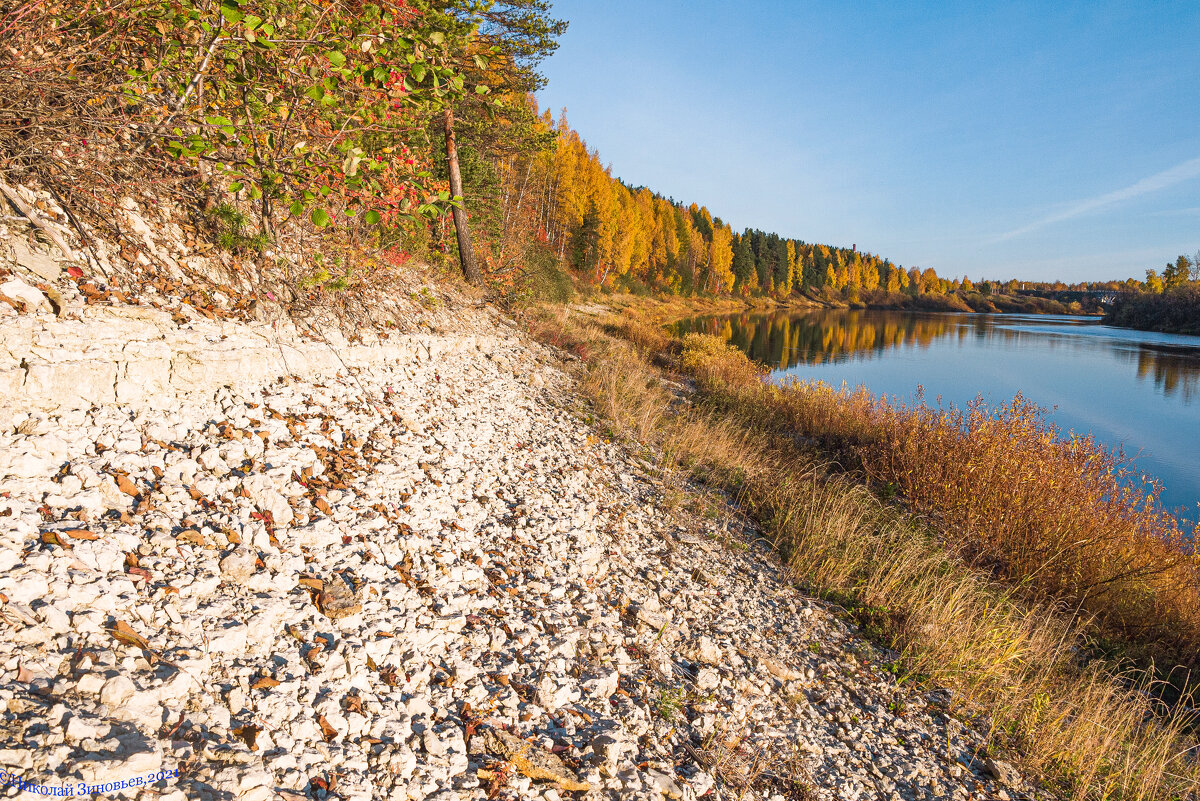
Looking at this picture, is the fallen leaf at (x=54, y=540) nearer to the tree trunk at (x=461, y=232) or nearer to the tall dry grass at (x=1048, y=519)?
the tall dry grass at (x=1048, y=519)

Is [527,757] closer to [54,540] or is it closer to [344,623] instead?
[344,623]

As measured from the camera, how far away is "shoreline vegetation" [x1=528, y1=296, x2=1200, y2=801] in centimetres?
414

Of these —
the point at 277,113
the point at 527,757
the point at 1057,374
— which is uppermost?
the point at 277,113

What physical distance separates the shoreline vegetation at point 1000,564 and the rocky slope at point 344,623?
602 mm

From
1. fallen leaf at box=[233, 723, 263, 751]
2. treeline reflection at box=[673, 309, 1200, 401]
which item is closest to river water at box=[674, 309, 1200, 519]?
treeline reflection at box=[673, 309, 1200, 401]

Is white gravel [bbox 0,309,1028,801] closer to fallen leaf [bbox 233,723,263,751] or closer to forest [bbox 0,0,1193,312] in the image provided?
fallen leaf [bbox 233,723,263,751]

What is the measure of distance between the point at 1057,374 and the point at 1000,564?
25.7 m

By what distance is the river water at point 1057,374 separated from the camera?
14.8 m

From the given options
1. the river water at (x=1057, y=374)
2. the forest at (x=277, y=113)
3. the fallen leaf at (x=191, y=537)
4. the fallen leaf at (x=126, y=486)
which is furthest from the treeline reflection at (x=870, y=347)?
the fallen leaf at (x=126, y=486)

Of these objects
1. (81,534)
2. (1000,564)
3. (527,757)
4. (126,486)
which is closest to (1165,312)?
(1000,564)

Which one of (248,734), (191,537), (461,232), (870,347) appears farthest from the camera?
(870,347)

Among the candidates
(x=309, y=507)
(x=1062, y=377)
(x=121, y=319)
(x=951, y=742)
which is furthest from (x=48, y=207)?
(x=1062, y=377)

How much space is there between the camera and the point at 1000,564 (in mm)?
7043

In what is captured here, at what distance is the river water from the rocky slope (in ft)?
37.4
